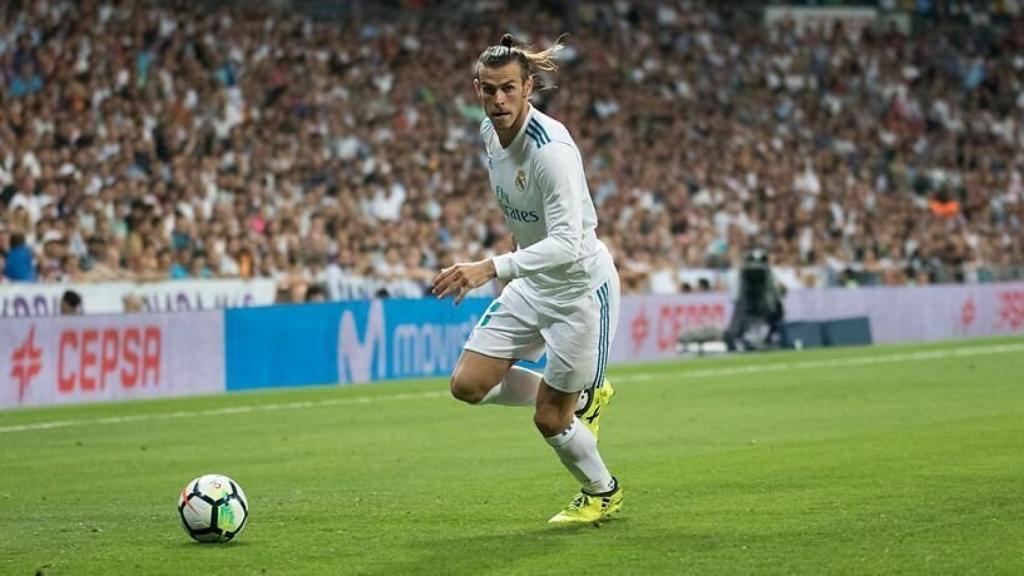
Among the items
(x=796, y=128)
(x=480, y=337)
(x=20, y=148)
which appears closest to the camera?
(x=480, y=337)

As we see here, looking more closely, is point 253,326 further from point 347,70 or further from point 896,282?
point 896,282

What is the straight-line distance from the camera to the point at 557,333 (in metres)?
9.49

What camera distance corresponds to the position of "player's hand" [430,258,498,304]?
27.4ft

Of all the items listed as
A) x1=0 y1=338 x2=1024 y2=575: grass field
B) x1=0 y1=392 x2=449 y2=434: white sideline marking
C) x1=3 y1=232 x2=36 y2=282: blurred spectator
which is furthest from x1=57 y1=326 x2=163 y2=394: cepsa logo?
x1=0 y1=392 x2=449 y2=434: white sideline marking

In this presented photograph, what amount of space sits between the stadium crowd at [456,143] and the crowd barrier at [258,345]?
43.4 inches

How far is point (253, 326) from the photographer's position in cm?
2236

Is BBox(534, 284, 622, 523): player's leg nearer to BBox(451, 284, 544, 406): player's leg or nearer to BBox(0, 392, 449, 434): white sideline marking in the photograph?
BBox(451, 284, 544, 406): player's leg

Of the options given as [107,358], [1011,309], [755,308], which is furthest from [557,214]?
[1011,309]

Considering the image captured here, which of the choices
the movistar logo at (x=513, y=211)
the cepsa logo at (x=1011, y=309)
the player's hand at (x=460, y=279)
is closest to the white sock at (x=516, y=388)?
the movistar logo at (x=513, y=211)

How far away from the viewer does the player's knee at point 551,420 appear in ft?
30.9

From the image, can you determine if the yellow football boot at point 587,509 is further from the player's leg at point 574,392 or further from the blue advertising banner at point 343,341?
the blue advertising banner at point 343,341

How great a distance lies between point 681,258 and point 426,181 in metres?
4.99

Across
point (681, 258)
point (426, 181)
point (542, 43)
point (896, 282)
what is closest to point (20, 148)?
point (426, 181)

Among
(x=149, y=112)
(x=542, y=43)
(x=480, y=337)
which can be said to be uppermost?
(x=542, y=43)
